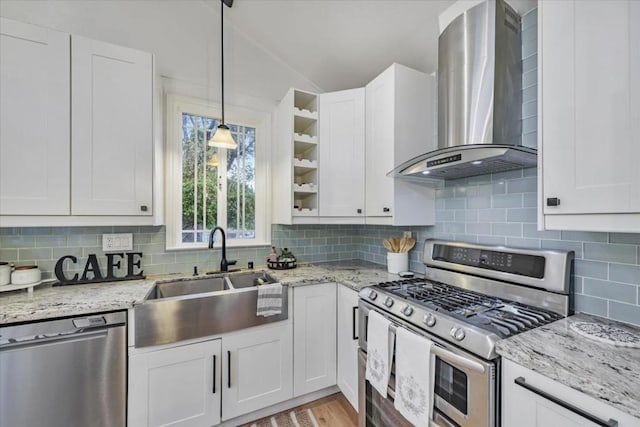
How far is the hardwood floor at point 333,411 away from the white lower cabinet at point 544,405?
122cm

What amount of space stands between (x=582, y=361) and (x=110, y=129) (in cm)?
250

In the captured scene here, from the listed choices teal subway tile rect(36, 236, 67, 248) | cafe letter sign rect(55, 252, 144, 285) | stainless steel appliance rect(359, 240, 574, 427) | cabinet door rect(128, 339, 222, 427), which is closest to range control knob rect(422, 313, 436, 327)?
stainless steel appliance rect(359, 240, 574, 427)

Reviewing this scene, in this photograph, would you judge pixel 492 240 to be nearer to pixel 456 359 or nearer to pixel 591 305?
pixel 591 305

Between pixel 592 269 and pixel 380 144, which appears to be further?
pixel 380 144

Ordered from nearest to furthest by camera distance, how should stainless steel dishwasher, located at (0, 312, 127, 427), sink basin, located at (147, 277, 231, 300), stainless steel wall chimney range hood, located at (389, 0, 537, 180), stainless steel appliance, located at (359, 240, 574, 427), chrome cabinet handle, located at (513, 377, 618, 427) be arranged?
chrome cabinet handle, located at (513, 377, 618, 427), stainless steel appliance, located at (359, 240, 574, 427), stainless steel dishwasher, located at (0, 312, 127, 427), stainless steel wall chimney range hood, located at (389, 0, 537, 180), sink basin, located at (147, 277, 231, 300)

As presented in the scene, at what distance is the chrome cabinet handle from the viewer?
68 cm

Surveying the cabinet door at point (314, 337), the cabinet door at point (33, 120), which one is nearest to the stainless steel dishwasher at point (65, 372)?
the cabinet door at point (33, 120)

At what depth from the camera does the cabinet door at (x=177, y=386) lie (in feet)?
4.77

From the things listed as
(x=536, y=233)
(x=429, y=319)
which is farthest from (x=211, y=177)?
(x=536, y=233)

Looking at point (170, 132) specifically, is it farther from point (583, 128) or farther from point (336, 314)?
point (583, 128)

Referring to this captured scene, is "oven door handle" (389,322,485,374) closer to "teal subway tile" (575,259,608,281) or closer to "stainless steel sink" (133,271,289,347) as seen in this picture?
"teal subway tile" (575,259,608,281)

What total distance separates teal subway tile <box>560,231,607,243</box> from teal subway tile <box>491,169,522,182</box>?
379 mm

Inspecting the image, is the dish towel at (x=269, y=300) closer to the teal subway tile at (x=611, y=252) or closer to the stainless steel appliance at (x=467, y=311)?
the stainless steel appliance at (x=467, y=311)

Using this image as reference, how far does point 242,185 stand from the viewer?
2521mm
